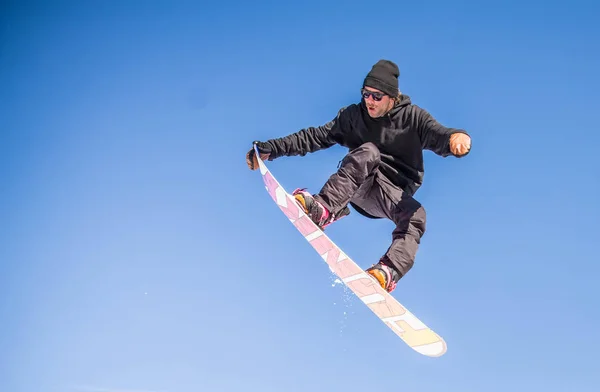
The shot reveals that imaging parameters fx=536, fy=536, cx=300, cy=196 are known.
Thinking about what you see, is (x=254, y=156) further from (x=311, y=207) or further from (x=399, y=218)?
(x=399, y=218)

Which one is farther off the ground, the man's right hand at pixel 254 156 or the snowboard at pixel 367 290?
the man's right hand at pixel 254 156

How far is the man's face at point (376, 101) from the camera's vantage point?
5.77 metres

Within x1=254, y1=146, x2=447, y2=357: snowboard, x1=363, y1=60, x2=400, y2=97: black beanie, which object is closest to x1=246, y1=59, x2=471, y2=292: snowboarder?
x1=363, y1=60, x2=400, y2=97: black beanie

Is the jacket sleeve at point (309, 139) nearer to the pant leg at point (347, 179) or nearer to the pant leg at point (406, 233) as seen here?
the pant leg at point (347, 179)

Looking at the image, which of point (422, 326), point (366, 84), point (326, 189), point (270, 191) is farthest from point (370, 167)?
point (422, 326)

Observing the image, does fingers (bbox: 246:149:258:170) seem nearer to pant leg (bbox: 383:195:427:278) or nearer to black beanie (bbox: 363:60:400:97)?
black beanie (bbox: 363:60:400:97)

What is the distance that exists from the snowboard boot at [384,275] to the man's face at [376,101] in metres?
1.70

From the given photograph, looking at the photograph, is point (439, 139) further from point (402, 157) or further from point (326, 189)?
point (326, 189)

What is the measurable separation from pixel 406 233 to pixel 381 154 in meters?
0.97

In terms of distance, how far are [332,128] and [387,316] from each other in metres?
2.33

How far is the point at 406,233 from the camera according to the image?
582 cm

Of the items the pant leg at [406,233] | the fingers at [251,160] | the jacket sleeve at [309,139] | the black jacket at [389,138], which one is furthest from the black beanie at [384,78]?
the fingers at [251,160]

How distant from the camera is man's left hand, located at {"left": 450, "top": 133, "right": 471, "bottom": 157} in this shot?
205 inches

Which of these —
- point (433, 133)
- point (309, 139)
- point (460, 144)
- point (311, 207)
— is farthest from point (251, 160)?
point (460, 144)
